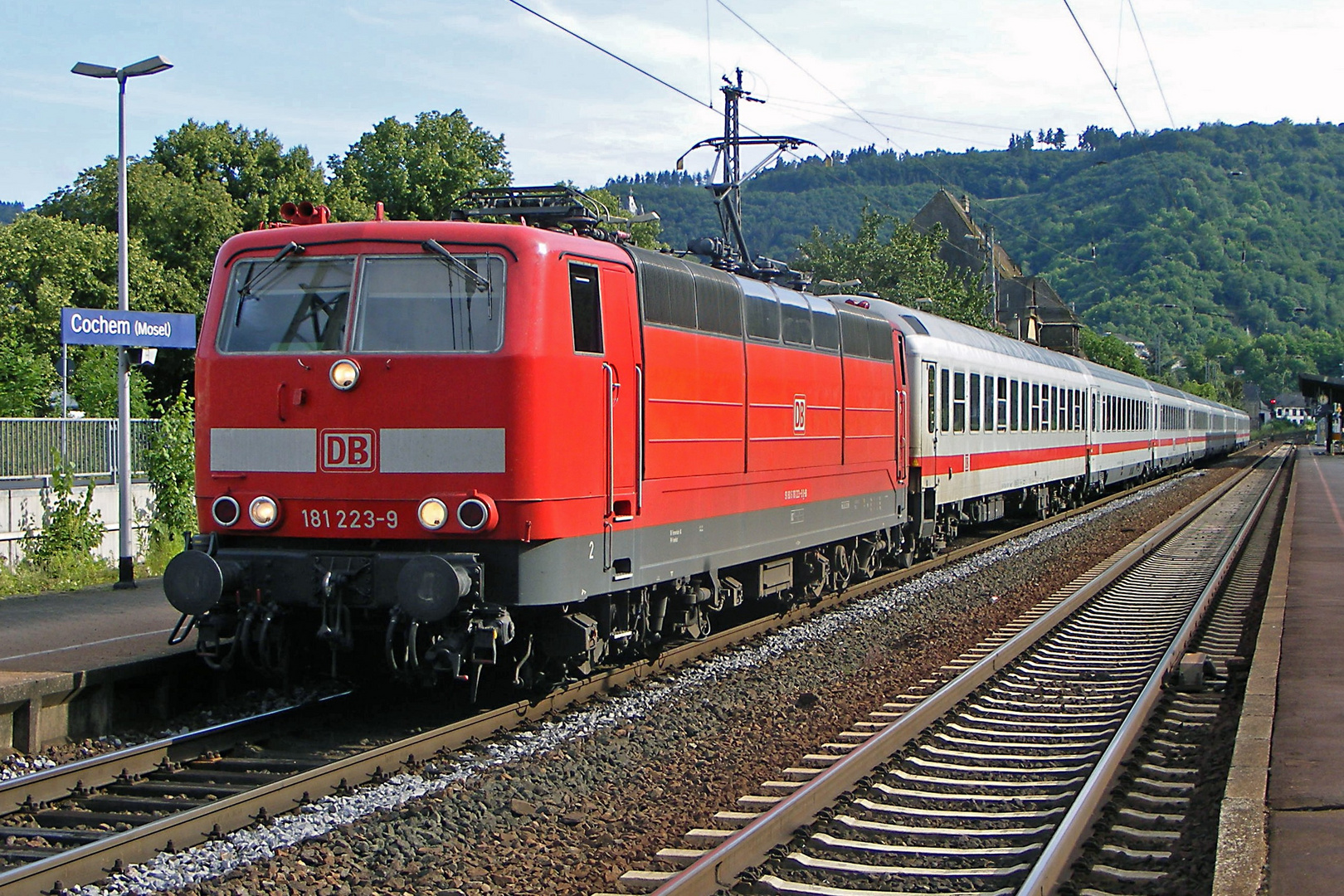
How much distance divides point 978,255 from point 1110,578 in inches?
2959

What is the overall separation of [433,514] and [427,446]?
16.8 inches

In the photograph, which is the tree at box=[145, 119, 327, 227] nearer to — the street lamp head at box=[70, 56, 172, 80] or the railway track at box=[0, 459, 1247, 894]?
the street lamp head at box=[70, 56, 172, 80]

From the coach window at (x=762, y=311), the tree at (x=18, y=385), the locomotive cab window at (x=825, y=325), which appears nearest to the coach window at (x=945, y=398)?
the locomotive cab window at (x=825, y=325)

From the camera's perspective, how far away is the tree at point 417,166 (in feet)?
124

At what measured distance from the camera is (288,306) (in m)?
8.38

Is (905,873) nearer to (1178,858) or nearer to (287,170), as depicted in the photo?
(1178,858)

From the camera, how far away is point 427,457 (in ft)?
26.1

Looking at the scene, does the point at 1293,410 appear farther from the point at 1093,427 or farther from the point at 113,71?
the point at 113,71

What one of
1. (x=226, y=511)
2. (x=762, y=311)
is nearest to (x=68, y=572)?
(x=226, y=511)

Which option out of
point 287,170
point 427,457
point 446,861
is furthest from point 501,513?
point 287,170

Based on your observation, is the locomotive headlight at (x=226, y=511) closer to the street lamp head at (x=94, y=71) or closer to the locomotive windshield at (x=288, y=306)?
the locomotive windshield at (x=288, y=306)

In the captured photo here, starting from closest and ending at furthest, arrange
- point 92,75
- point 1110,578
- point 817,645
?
point 817,645, point 92,75, point 1110,578

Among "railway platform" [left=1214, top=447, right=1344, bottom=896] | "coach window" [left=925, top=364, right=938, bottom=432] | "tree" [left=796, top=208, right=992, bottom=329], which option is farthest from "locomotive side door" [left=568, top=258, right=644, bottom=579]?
"tree" [left=796, top=208, right=992, bottom=329]

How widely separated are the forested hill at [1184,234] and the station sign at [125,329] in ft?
336
